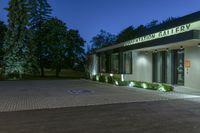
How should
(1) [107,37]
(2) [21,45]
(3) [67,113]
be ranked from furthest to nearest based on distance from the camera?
1. (1) [107,37]
2. (2) [21,45]
3. (3) [67,113]

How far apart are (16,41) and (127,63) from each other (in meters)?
17.0

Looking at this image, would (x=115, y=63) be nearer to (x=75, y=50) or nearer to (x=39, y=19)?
(x=75, y=50)

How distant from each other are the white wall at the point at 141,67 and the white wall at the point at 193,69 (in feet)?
18.2

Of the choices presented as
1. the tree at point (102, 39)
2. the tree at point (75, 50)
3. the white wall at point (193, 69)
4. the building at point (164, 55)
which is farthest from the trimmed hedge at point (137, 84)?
the tree at point (102, 39)

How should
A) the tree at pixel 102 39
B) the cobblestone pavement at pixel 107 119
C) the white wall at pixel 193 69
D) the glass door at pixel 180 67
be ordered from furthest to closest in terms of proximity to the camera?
the tree at pixel 102 39, the glass door at pixel 180 67, the white wall at pixel 193 69, the cobblestone pavement at pixel 107 119

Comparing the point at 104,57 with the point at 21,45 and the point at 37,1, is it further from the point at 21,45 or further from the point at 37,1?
the point at 37,1

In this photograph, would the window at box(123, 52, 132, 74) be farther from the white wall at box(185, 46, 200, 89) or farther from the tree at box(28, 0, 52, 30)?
the tree at box(28, 0, 52, 30)

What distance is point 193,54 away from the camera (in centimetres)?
1858

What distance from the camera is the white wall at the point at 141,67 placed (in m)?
24.5

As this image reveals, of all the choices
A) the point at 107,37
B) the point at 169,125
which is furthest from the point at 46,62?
the point at 169,125

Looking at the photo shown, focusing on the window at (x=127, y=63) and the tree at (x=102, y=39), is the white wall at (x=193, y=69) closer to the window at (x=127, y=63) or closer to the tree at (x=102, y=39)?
the window at (x=127, y=63)

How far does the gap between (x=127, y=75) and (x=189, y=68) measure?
6.87 metres

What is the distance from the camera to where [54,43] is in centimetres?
4362

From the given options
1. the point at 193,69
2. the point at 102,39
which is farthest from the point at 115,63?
the point at 102,39
